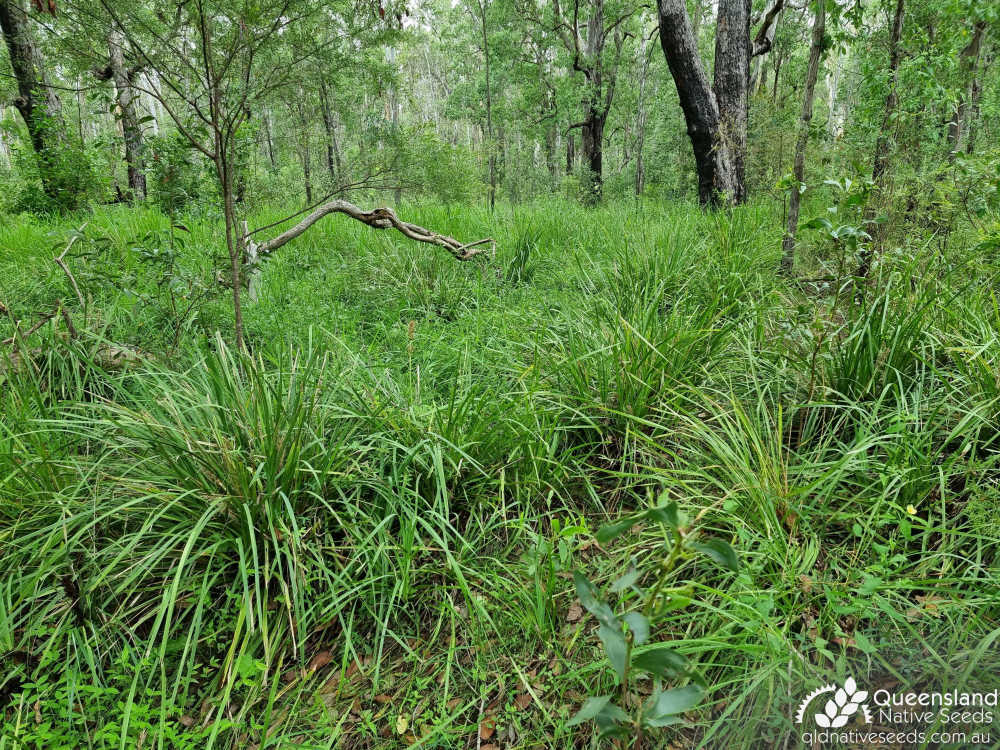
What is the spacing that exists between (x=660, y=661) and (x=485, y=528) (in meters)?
0.99

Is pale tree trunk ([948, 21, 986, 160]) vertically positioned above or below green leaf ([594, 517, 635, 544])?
above

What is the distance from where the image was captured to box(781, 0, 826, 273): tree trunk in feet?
10.8

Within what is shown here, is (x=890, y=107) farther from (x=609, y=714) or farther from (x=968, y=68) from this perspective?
(x=609, y=714)

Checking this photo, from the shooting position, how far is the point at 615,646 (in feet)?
3.02

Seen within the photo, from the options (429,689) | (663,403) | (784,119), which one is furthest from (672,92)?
(429,689)

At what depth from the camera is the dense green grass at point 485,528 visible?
1329 mm

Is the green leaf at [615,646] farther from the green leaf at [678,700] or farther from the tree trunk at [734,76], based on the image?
the tree trunk at [734,76]

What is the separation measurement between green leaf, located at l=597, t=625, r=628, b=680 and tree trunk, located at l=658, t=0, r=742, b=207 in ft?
19.0

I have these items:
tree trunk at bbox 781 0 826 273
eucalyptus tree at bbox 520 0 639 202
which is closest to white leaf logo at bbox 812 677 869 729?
tree trunk at bbox 781 0 826 273

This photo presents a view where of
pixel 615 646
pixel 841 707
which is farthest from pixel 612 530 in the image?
pixel 841 707

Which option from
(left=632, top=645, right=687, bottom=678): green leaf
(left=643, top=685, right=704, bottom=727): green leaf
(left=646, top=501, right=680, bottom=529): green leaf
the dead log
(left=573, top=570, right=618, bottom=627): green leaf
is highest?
the dead log

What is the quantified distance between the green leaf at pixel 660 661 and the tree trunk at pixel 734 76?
20.2 feet

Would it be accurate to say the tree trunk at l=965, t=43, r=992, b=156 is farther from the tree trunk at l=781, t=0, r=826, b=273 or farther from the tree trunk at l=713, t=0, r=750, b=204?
the tree trunk at l=781, t=0, r=826, b=273

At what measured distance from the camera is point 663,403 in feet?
7.25
